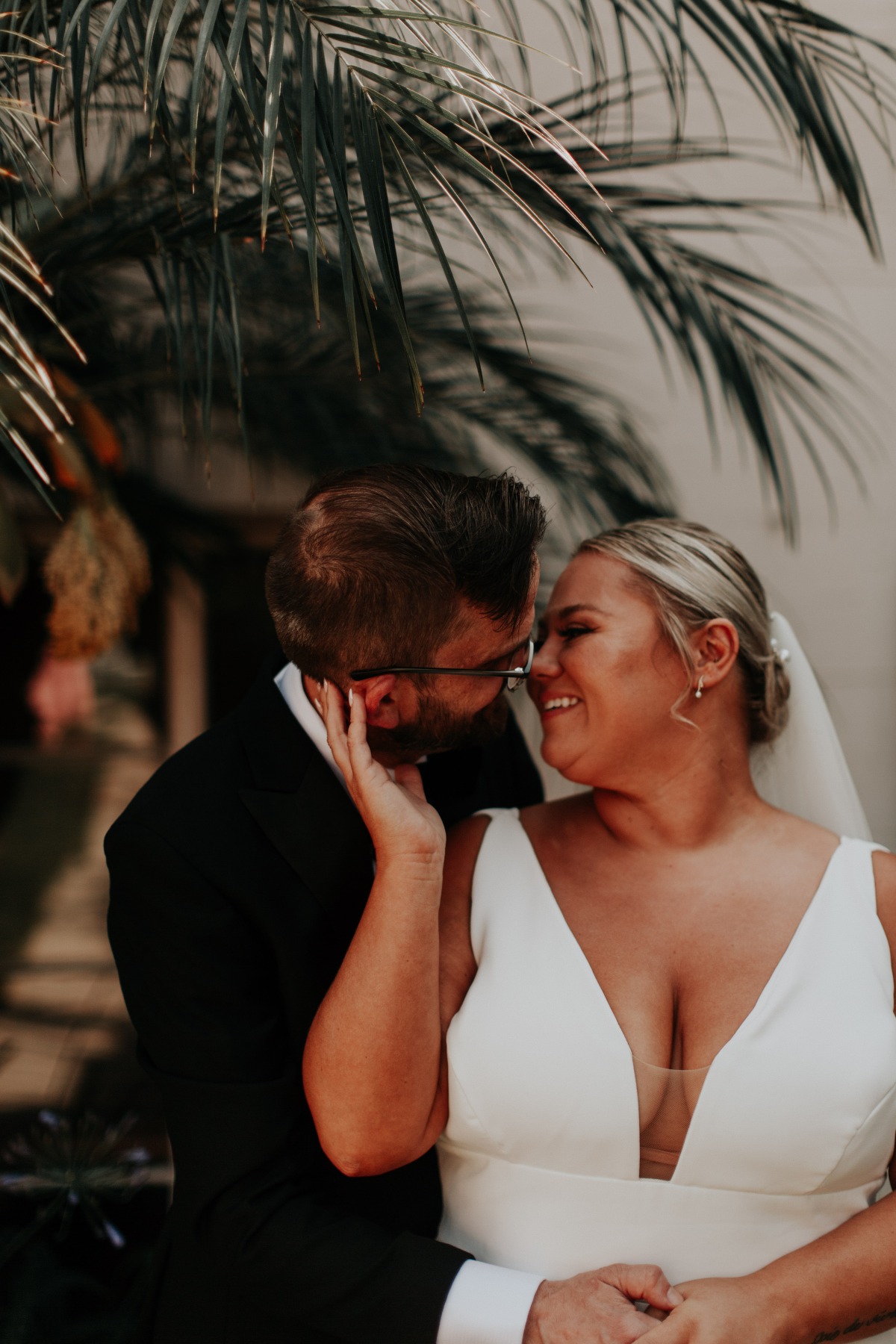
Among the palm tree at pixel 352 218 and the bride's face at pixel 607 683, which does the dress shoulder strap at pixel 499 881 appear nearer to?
the bride's face at pixel 607 683

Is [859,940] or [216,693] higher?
[859,940]

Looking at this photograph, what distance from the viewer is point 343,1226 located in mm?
1404

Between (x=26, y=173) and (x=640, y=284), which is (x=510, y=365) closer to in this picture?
(x=640, y=284)

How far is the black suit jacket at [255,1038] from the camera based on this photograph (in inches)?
54.4

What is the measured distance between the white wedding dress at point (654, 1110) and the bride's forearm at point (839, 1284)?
6 cm

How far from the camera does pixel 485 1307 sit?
53.1 inches

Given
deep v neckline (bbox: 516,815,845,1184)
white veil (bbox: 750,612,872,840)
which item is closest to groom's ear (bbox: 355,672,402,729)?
deep v neckline (bbox: 516,815,845,1184)

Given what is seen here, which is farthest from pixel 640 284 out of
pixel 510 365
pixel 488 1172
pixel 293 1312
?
pixel 293 1312

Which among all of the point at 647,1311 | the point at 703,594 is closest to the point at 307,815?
the point at 703,594

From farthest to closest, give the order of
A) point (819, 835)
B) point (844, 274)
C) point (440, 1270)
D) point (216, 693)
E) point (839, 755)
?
point (216, 693) < point (844, 274) < point (839, 755) < point (819, 835) < point (440, 1270)

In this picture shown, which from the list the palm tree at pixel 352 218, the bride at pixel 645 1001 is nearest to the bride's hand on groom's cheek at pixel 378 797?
the bride at pixel 645 1001

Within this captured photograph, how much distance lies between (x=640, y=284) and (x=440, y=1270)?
5.78 ft

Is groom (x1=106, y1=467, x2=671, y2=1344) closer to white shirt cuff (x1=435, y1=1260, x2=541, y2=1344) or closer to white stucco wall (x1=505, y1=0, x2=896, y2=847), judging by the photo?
white shirt cuff (x1=435, y1=1260, x2=541, y2=1344)

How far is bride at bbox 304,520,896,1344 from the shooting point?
4.54 ft
